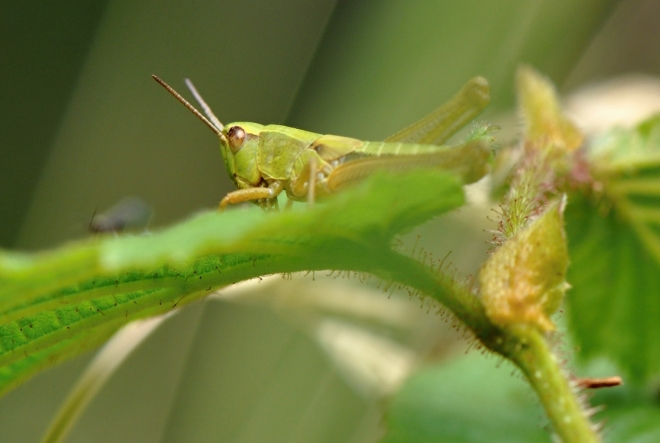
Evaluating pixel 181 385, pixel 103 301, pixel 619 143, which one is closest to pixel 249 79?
pixel 181 385

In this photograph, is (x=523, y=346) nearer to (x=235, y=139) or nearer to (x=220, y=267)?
(x=220, y=267)

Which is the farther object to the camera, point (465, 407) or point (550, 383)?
point (465, 407)

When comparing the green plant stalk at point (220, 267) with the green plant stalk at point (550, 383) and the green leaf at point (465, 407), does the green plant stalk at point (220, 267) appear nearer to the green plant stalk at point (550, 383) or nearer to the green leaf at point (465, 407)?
the green plant stalk at point (550, 383)

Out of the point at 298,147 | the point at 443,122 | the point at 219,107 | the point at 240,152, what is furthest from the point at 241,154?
the point at 219,107

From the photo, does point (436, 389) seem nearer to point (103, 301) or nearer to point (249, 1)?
point (103, 301)

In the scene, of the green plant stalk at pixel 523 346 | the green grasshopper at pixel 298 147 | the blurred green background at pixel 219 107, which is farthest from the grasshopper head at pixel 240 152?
the green plant stalk at pixel 523 346
